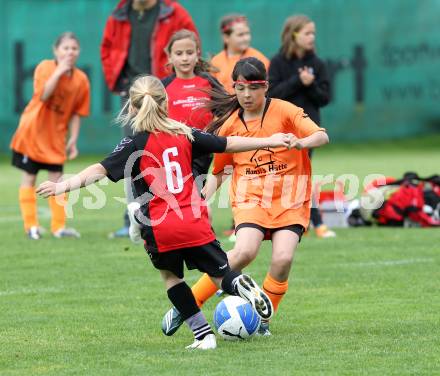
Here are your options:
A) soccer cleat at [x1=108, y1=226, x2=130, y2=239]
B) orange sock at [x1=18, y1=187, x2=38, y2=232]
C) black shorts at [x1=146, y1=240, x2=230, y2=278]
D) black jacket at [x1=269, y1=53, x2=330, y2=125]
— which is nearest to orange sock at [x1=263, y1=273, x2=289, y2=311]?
black shorts at [x1=146, y1=240, x2=230, y2=278]

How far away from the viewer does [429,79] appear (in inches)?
898

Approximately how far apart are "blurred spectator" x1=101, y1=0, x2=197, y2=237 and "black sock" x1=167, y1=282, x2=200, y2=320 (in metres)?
4.75

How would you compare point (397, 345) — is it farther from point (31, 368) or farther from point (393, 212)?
point (393, 212)

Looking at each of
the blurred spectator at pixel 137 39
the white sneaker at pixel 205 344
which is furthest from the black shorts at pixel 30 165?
the white sneaker at pixel 205 344

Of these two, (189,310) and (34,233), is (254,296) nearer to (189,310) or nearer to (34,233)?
(189,310)

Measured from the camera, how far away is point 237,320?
6230 mm

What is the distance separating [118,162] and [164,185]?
0.27 meters

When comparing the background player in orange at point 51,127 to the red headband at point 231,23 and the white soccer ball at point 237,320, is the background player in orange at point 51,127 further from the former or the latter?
the white soccer ball at point 237,320

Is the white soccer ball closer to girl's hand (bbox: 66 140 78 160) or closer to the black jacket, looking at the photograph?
the black jacket

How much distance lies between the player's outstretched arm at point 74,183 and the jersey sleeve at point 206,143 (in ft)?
1.67

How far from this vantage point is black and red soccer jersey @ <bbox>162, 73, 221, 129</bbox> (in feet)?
29.2

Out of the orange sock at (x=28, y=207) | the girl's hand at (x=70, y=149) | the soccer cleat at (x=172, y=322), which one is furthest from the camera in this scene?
the girl's hand at (x=70, y=149)

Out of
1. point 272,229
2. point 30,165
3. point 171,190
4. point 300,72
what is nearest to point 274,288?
point 272,229

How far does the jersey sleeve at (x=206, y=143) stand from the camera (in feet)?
20.2
